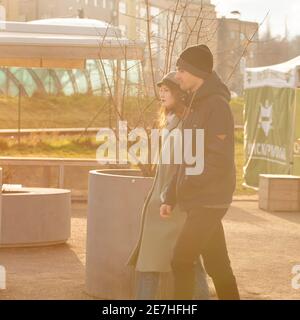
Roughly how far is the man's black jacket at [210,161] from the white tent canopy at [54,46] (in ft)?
30.9

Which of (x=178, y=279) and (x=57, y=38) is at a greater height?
(x=57, y=38)

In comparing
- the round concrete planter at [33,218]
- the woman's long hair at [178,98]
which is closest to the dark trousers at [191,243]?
the woman's long hair at [178,98]

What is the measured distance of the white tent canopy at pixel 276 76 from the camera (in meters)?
16.2

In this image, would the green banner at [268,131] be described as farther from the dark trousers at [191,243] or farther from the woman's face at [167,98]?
the dark trousers at [191,243]

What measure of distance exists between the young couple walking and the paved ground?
4.72ft

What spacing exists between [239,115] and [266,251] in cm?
4598

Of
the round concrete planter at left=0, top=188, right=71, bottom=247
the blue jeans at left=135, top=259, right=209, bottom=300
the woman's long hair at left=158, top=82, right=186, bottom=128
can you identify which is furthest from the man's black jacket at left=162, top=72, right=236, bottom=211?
the round concrete planter at left=0, top=188, right=71, bottom=247

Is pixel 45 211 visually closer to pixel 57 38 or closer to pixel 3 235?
pixel 3 235

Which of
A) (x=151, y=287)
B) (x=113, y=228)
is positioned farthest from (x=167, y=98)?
(x=113, y=228)

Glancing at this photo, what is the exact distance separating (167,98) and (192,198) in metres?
0.78

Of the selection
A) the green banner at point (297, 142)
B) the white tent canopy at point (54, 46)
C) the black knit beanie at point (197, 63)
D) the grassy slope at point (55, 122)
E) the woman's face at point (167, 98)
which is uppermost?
the white tent canopy at point (54, 46)

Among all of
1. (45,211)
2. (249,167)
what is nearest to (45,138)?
(249,167)
